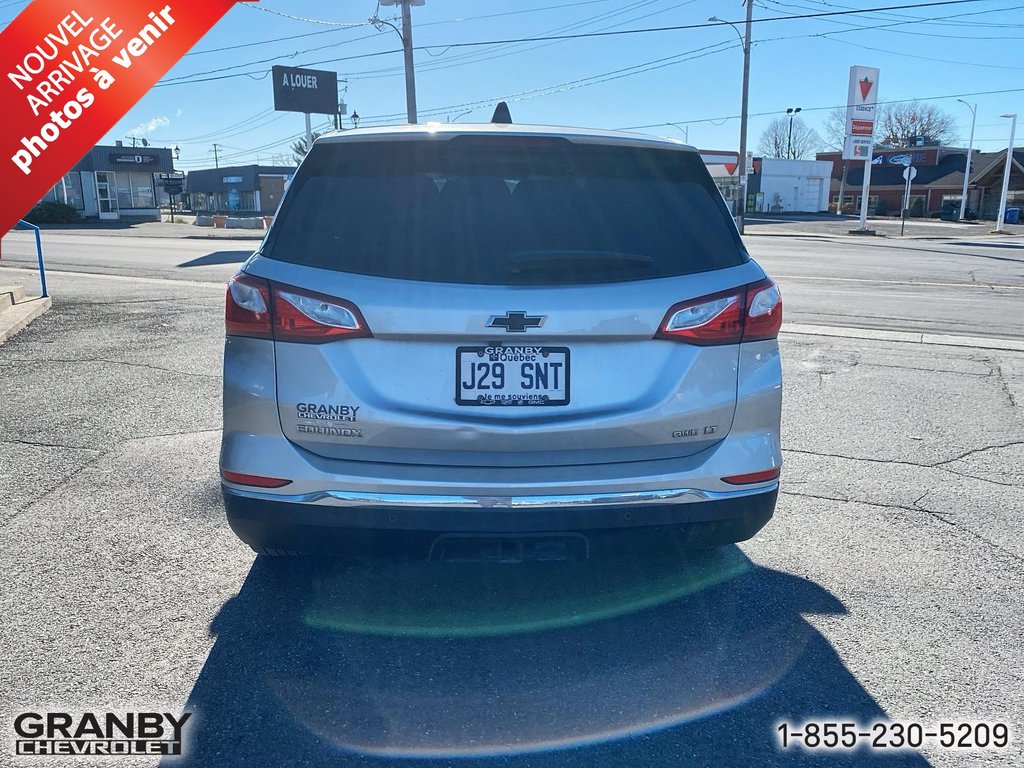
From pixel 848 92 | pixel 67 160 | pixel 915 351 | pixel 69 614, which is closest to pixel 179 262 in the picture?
pixel 915 351

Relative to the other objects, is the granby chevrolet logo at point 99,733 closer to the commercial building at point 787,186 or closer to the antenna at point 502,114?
the antenna at point 502,114

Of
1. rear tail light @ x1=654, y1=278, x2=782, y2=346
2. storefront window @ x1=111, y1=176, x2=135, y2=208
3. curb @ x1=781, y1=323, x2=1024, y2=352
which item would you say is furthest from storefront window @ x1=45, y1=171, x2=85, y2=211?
rear tail light @ x1=654, y1=278, x2=782, y2=346

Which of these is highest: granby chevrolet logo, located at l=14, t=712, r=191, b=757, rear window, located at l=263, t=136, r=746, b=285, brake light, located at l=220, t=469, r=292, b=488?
rear window, located at l=263, t=136, r=746, b=285

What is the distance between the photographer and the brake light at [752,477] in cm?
287

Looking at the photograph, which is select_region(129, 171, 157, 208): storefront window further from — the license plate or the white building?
the license plate

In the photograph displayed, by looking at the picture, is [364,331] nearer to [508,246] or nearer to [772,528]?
[508,246]

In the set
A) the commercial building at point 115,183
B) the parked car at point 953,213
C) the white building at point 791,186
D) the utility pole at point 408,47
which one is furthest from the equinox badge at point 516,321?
the parked car at point 953,213

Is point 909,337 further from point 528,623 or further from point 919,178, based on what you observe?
point 919,178

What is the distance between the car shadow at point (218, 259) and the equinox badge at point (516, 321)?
1654 centimetres

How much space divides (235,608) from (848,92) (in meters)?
49.7

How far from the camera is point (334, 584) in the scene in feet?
11.5

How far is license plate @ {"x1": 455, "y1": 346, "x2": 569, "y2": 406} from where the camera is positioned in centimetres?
270

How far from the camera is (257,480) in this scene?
279 centimetres

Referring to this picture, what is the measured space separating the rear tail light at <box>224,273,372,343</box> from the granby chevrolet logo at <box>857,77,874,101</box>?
49.5m
